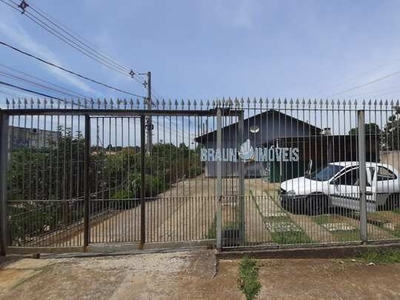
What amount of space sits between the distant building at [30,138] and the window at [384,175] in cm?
622

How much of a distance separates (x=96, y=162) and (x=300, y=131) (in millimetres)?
3880

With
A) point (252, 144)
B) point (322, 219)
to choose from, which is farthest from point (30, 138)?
point (322, 219)

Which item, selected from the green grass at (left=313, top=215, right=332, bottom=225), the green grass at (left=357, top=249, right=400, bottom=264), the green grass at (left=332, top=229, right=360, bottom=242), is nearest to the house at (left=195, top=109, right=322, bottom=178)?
the green grass at (left=313, top=215, right=332, bottom=225)

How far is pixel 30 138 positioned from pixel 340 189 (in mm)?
6016

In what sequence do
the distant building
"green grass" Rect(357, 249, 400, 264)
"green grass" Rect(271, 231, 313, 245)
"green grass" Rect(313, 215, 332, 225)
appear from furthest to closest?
"green grass" Rect(313, 215, 332, 225) → "green grass" Rect(271, 231, 313, 245) → the distant building → "green grass" Rect(357, 249, 400, 264)

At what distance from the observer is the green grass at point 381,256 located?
643cm

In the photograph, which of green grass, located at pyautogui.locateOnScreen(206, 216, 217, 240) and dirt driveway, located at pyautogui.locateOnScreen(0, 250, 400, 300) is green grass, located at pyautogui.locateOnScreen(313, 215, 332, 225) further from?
green grass, located at pyautogui.locateOnScreen(206, 216, 217, 240)

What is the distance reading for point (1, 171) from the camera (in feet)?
21.9

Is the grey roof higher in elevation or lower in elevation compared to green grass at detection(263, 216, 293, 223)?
higher

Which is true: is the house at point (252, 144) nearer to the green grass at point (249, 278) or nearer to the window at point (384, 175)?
the green grass at point (249, 278)

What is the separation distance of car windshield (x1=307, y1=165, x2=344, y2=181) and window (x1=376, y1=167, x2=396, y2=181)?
756 mm

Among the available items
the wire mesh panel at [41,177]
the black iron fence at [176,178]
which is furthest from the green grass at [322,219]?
the wire mesh panel at [41,177]

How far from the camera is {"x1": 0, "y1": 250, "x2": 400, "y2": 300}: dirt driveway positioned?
16.8 ft

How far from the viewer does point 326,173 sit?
24.1 feet
